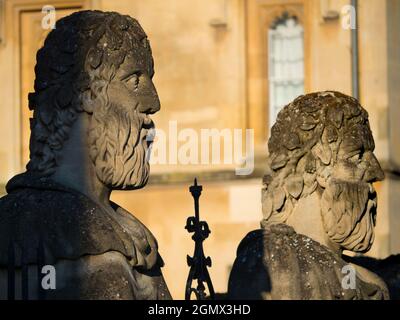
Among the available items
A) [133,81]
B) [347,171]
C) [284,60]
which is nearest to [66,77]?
[133,81]

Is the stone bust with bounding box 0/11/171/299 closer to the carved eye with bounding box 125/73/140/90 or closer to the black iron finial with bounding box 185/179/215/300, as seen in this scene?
the carved eye with bounding box 125/73/140/90

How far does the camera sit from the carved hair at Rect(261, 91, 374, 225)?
51.6 ft

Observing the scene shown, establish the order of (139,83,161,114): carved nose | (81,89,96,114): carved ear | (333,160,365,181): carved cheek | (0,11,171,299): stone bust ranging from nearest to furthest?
(0,11,171,299): stone bust → (81,89,96,114): carved ear → (139,83,161,114): carved nose → (333,160,365,181): carved cheek

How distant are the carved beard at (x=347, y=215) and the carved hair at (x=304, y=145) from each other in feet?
0.35

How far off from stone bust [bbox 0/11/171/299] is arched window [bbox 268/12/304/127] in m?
28.2

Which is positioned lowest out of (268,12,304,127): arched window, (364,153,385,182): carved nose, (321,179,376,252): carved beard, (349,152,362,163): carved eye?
(321,179,376,252): carved beard

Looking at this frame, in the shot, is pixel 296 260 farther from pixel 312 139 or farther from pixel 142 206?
pixel 142 206

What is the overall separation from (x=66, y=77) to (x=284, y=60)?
94.4 ft

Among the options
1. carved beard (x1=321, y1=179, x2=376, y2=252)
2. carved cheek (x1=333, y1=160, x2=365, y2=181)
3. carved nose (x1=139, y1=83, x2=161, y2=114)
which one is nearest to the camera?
carved nose (x1=139, y1=83, x2=161, y2=114)

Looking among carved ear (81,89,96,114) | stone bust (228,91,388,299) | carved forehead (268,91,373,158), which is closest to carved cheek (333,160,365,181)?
stone bust (228,91,388,299)

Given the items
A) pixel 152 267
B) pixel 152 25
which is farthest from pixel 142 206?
pixel 152 267

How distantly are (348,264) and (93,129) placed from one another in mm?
3504

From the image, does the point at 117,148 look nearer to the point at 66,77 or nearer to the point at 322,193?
the point at 66,77

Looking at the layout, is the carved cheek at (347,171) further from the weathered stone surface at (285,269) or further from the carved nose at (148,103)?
the carved nose at (148,103)
